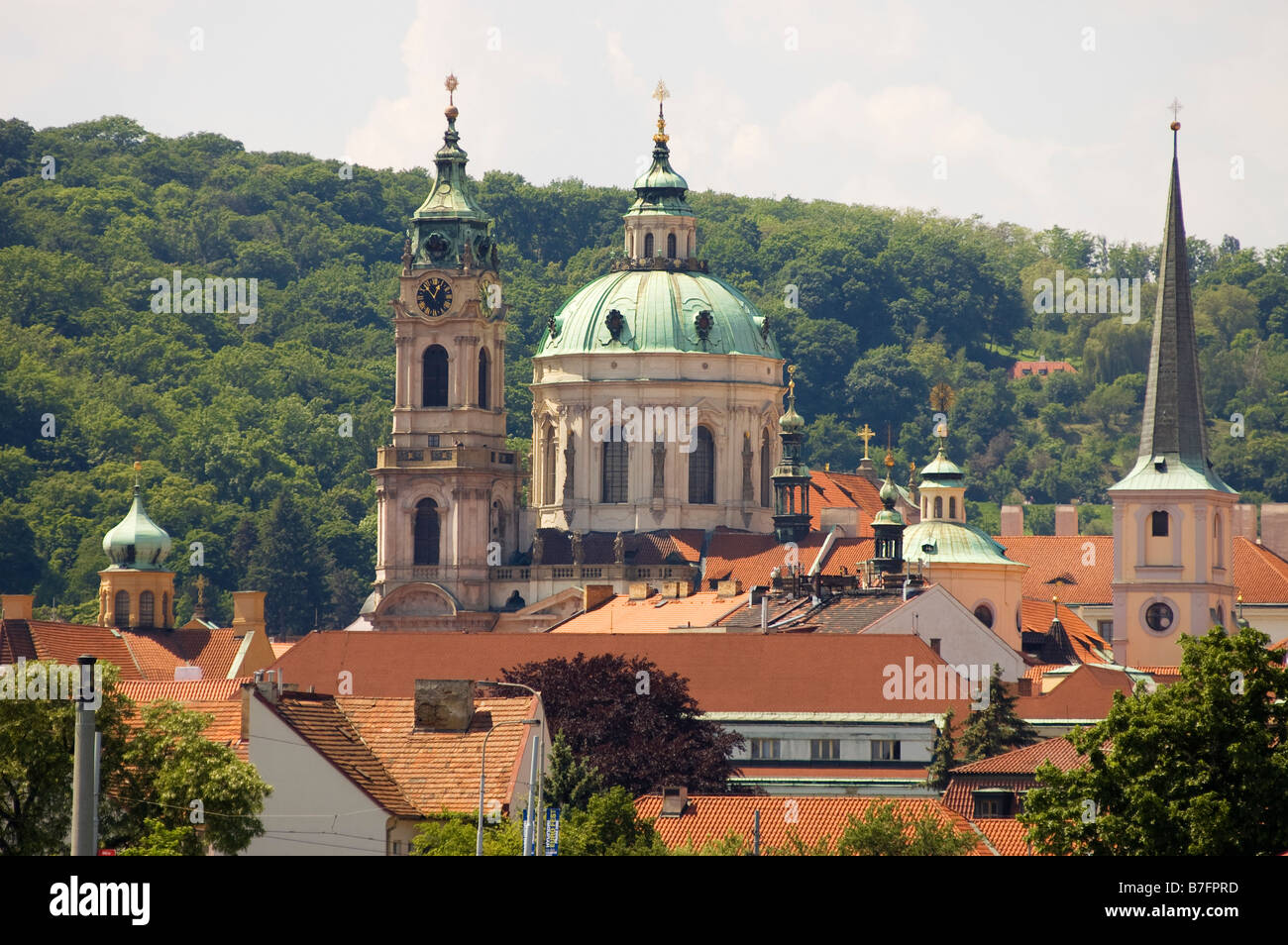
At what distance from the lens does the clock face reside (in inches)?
5655

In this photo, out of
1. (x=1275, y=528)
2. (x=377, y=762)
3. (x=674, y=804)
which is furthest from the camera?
(x=1275, y=528)

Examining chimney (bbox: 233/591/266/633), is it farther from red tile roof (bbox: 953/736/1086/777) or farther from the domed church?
red tile roof (bbox: 953/736/1086/777)

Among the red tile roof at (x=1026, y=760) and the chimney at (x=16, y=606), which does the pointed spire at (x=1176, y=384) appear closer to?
the chimney at (x=16, y=606)

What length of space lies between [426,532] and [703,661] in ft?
133

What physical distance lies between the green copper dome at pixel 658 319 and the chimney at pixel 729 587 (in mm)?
16389

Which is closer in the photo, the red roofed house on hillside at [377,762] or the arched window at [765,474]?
the red roofed house on hillside at [377,762]

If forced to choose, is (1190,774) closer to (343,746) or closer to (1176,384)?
(343,746)

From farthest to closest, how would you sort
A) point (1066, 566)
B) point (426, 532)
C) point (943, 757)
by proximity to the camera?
point (1066, 566) → point (426, 532) → point (943, 757)

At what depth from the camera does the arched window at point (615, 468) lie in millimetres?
147875

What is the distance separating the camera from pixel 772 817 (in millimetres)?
67812

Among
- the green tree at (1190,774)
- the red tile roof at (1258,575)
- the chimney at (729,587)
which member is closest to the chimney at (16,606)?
the chimney at (729,587)

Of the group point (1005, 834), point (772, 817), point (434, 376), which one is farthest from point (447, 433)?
point (1005, 834)

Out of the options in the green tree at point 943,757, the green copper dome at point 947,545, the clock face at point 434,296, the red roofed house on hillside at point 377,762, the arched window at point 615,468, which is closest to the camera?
the red roofed house on hillside at point 377,762
